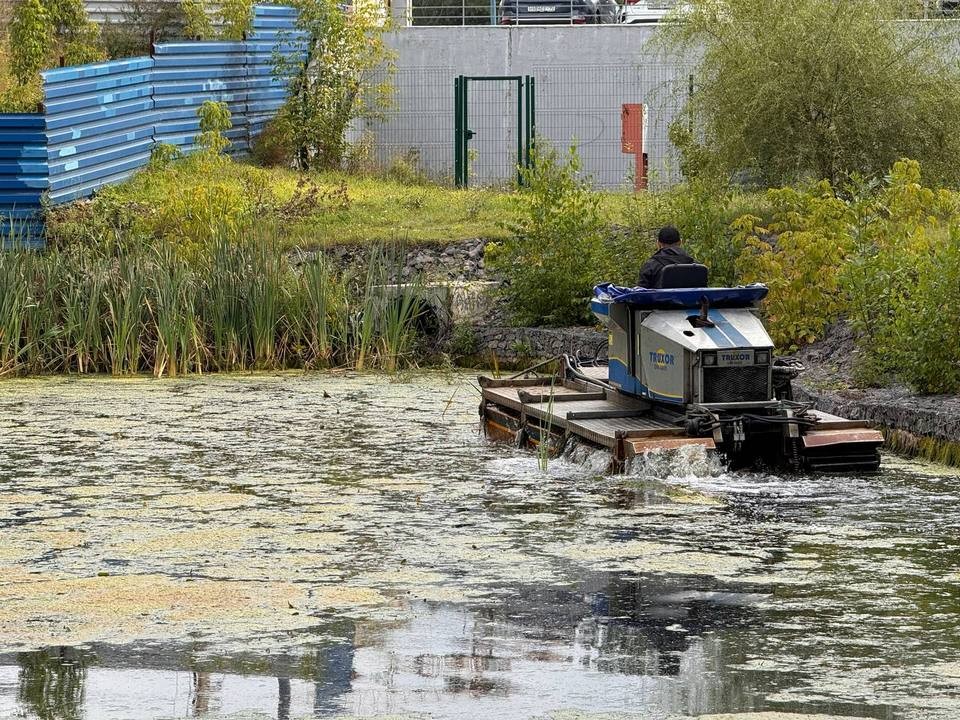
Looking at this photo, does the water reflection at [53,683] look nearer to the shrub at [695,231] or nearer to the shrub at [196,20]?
the shrub at [695,231]

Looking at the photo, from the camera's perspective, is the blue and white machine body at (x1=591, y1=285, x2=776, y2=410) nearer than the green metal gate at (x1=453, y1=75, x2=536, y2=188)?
Yes

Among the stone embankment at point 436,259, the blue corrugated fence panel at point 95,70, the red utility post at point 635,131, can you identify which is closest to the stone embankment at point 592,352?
the stone embankment at point 436,259

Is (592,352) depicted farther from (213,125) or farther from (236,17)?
(236,17)

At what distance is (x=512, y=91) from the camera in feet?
94.1

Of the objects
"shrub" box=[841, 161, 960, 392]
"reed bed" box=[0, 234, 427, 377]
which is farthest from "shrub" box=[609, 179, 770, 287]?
"reed bed" box=[0, 234, 427, 377]

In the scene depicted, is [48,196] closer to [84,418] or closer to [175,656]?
[84,418]

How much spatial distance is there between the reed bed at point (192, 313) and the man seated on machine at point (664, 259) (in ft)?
17.0

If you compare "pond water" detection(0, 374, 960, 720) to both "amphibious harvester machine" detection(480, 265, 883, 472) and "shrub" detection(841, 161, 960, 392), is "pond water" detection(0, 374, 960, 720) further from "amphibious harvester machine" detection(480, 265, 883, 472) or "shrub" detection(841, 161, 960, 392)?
"shrub" detection(841, 161, 960, 392)

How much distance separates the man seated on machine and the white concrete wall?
15020mm

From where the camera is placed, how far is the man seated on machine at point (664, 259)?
40.9ft

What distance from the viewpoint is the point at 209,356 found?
56.1 feet

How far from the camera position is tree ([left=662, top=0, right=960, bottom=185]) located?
739 inches

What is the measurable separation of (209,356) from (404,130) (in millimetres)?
12210

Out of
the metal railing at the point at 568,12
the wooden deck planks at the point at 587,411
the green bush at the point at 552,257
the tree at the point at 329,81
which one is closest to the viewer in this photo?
the wooden deck planks at the point at 587,411
